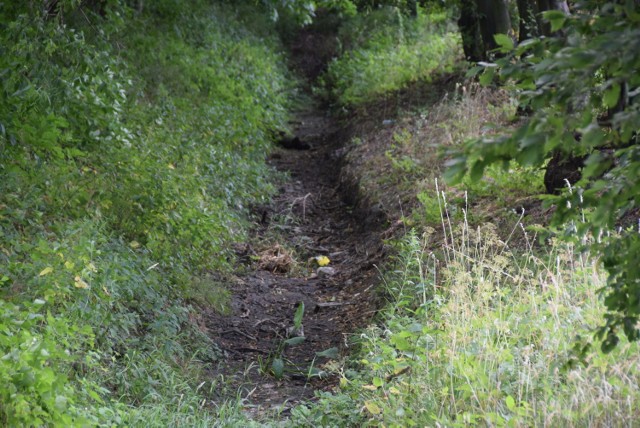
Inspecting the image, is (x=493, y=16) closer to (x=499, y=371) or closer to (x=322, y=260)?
(x=322, y=260)

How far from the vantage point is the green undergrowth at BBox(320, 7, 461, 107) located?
54.0 feet

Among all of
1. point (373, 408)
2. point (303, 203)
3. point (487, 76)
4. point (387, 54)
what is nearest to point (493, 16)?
point (303, 203)

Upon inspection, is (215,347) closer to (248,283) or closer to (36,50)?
(248,283)

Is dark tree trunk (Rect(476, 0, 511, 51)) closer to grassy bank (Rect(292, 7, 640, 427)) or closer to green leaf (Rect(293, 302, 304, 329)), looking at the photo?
grassy bank (Rect(292, 7, 640, 427))

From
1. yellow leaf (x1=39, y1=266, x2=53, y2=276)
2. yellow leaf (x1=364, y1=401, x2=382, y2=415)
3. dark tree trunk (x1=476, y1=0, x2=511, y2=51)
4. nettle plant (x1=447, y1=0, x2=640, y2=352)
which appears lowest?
yellow leaf (x1=364, y1=401, x2=382, y2=415)

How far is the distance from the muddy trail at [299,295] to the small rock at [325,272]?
0.01m

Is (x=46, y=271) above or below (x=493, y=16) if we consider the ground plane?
below

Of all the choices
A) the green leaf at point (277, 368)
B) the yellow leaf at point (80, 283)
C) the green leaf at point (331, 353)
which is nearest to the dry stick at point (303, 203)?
the green leaf at point (331, 353)

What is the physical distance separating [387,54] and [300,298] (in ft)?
40.2

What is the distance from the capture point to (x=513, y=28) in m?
14.1

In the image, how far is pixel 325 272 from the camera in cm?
871

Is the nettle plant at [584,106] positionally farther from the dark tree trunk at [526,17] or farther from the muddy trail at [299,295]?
the dark tree trunk at [526,17]

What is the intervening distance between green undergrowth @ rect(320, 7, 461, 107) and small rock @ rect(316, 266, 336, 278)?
25.8 ft

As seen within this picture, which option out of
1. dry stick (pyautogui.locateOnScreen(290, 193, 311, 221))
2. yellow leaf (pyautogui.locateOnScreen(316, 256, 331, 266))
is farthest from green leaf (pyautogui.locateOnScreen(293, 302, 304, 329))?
dry stick (pyautogui.locateOnScreen(290, 193, 311, 221))
